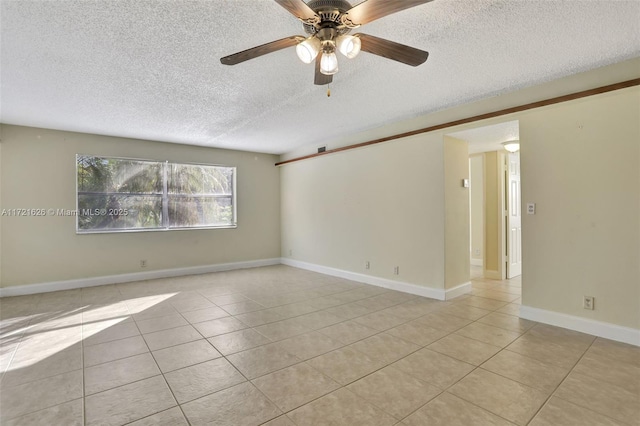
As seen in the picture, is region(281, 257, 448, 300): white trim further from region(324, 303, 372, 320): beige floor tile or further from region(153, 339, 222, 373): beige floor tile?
region(153, 339, 222, 373): beige floor tile

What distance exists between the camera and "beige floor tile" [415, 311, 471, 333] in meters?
3.09

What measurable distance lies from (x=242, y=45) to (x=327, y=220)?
3.77 meters

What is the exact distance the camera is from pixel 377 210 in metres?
4.79

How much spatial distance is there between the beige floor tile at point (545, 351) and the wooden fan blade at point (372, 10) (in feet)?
8.91

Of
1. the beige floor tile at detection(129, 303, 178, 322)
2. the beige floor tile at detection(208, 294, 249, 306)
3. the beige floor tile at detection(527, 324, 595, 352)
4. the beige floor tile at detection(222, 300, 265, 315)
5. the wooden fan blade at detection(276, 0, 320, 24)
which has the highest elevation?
the wooden fan blade at detection(276, 0, 320, 24)

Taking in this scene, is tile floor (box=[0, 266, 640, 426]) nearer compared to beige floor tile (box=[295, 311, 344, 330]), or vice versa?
tile floor (box=[0, 266, 640, 426])

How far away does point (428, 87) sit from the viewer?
3.23 metres

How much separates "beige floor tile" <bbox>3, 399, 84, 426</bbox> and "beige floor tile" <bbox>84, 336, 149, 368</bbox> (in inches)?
22.4

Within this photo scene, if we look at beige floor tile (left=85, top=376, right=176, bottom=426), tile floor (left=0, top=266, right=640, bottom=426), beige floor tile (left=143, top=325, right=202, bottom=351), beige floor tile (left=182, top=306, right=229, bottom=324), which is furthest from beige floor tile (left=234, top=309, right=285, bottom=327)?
beige floor tile (left=85, top=376, right=176, bottom=426)

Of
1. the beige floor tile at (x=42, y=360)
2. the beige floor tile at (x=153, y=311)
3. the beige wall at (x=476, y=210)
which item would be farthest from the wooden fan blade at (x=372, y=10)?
the beige wall at (x=476, y=210)

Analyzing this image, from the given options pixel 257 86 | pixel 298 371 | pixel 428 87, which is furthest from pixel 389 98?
pixel 298 371

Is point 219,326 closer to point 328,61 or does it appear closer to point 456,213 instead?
point 328,61

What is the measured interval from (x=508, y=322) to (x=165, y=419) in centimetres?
324

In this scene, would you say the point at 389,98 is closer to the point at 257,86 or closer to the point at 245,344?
the point at 257,86
